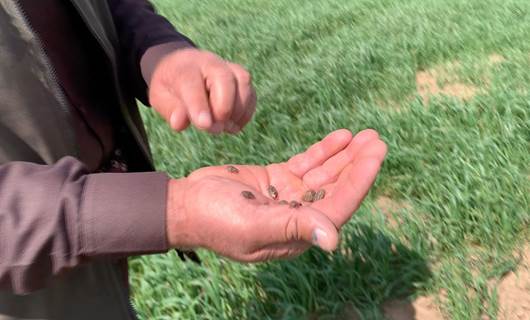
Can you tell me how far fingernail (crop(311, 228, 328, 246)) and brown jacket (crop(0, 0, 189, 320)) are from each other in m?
0.27

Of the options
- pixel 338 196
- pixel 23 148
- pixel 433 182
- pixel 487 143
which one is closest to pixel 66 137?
pixel 23 148

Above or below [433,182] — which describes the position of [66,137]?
above

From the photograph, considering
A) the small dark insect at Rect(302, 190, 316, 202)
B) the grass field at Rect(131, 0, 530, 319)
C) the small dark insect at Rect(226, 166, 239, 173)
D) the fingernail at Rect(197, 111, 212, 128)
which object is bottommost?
the grass field at Rect(131, 0, 530, 319)

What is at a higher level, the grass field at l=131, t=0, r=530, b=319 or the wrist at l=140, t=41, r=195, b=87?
the wrist at l=140, t=41, r=195, b=87

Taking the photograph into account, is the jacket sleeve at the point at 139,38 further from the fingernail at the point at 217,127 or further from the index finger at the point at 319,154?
the index finger at the point at 319,154

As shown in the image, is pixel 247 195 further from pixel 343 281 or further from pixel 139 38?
pixel 343 281

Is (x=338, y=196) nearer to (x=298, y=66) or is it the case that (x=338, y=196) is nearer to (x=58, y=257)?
(x=58, y=257)

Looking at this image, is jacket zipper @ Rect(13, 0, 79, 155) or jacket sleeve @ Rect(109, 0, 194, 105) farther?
jacket sleeve @ Rect(109, 0, 194, 105)

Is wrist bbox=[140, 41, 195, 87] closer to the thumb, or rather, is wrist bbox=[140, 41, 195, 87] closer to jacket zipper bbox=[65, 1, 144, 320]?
jacket zipper bbox=[65, 1, 144, 320]

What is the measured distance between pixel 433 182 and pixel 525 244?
491mm

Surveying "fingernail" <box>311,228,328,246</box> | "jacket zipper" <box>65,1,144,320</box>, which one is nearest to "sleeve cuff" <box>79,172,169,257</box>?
"fingernail" <box>311,228,328,246</box>

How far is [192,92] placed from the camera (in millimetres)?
1130

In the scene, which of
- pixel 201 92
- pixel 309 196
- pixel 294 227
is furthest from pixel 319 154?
pixel 294 227

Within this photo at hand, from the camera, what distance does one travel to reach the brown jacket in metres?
0.86
